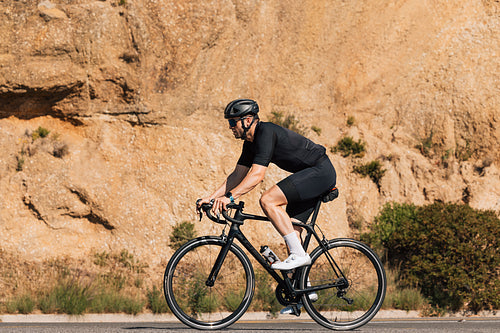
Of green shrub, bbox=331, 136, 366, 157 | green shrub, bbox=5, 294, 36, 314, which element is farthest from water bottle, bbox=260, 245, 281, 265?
green shrub, bbox=331, 136, 366, 157

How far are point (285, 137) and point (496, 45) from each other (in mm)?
15414

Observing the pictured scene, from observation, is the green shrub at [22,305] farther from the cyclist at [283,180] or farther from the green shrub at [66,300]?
the cyclist at [283,180]

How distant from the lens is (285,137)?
6.34 metres

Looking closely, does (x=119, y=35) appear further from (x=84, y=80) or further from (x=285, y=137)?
(x=285, y=137)

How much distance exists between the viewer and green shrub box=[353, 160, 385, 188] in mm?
17219

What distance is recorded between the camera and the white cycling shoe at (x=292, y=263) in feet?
20.3

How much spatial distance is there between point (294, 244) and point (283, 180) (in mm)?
697

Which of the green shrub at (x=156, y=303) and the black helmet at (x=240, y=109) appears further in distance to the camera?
the green shrub at (x=156, y=303)

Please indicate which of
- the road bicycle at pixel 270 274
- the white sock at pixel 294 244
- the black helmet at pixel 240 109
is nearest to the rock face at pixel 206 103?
the road bicycle at pixel 270 274

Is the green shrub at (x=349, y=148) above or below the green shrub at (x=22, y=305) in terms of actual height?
above

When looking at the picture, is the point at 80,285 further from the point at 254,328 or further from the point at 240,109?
the point at 240,109

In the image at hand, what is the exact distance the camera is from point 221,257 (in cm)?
639

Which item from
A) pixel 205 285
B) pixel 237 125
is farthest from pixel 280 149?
pixel 205 285

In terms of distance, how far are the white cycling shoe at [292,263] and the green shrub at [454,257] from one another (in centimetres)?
707
